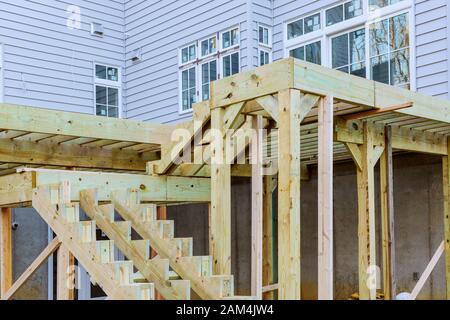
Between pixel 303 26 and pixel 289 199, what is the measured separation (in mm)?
5419

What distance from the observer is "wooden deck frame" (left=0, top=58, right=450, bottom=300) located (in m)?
5.11

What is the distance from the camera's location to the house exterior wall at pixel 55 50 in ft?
36.0

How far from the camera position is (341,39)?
9.28m

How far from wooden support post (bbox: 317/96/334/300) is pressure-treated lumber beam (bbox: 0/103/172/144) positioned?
3543 millimetres

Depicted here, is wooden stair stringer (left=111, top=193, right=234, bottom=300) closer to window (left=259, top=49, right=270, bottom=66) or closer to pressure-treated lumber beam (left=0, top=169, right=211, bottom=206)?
pressure-treated lumber beam (left=0, top=169, right=211, bottom=206)

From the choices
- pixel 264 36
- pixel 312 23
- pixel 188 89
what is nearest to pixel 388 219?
pixel 312 23

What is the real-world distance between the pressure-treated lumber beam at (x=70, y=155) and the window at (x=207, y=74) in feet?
6.24

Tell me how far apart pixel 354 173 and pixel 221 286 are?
4.82 metres

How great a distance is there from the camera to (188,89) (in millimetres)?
11312

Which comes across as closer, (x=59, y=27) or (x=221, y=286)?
(x=221, y=286)

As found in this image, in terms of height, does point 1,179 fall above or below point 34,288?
above

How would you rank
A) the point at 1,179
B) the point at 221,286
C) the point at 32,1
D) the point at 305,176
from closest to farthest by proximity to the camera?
1. the point at 221,286
2. the point at 1,179
3. the point at 305,176
4. the point at 32,1
